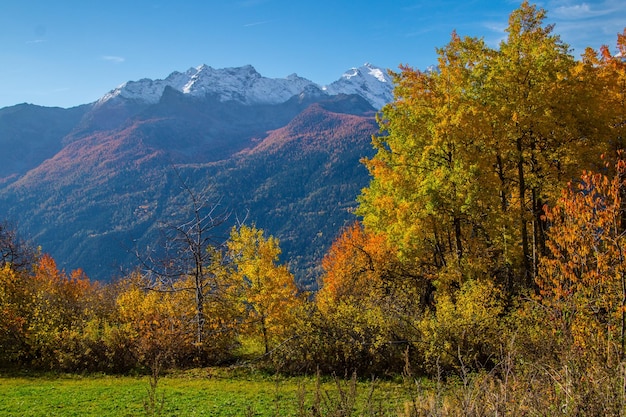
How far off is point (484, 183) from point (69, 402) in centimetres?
1545

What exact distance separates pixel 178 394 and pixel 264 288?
6492 mm

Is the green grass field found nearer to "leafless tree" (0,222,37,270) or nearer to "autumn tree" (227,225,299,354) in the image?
"autumn tree" (227,225,299,354)

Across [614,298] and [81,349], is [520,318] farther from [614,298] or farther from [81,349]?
[81,349]

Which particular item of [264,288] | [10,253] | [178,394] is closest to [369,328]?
[264,288]

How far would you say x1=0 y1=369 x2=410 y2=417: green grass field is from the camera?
1301cm

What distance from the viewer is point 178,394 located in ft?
50.0

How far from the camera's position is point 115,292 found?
3550cm

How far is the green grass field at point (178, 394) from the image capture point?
13008mm

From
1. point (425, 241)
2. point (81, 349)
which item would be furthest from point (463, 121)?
point (81, 349)

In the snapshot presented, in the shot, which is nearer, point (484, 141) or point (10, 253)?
point (484, 141)

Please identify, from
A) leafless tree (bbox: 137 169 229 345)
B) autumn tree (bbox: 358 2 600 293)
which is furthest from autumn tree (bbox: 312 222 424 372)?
leafless tree (bbox: 137 169 229 345)

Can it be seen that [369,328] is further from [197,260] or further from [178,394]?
[197,260]

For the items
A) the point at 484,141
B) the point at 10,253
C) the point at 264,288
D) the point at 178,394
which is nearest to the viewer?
the point at 178,394

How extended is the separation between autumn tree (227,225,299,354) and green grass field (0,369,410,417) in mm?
2084
